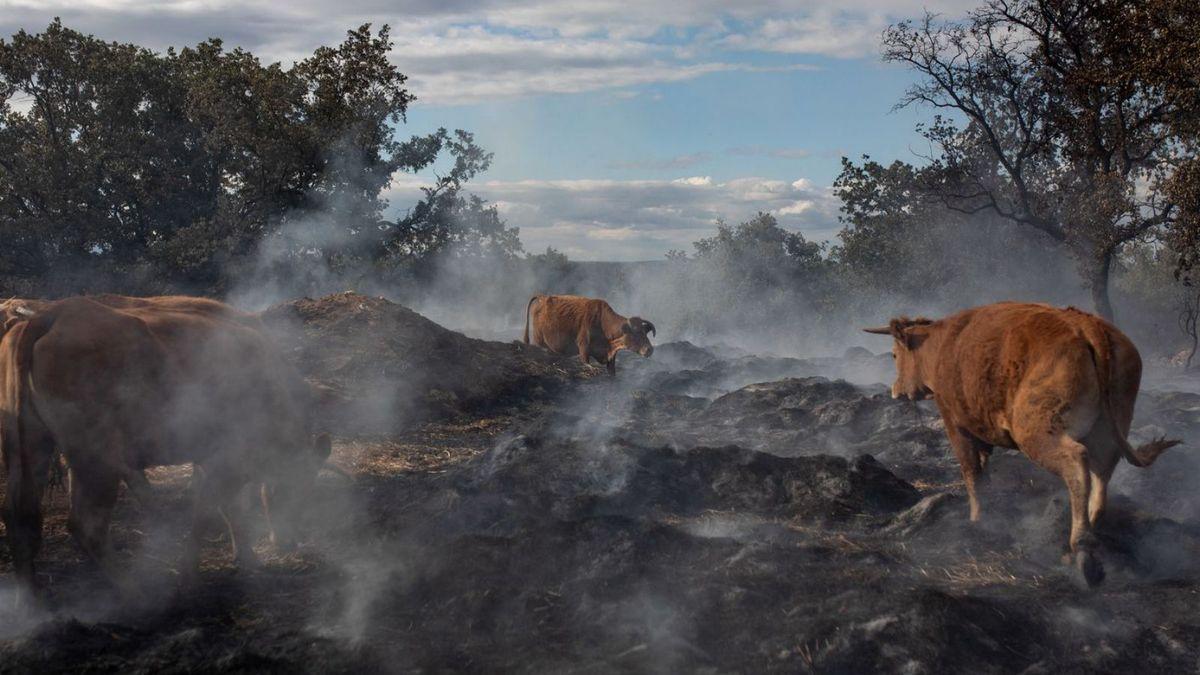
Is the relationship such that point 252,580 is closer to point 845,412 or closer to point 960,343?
point 960,343

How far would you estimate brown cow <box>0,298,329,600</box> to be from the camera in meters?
6.57

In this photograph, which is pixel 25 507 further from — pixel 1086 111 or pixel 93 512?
pixel 1086 111

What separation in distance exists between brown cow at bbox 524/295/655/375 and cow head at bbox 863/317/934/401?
427 inches

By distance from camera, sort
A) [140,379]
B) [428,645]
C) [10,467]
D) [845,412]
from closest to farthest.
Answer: [428,645], [10,467], [140,379], [845,412]

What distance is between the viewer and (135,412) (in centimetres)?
708

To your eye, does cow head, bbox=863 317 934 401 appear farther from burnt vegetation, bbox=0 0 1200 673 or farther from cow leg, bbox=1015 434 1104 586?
cow leg, bbox=1015 434 1104 586

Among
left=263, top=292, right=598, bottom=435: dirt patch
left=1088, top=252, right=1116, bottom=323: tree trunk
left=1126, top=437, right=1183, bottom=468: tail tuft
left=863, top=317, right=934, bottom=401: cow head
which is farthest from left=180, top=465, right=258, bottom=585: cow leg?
left=1088, top=252, right=1116, bottom=323: tree trunk

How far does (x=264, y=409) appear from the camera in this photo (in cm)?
834

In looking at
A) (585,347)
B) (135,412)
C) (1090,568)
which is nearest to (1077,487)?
(1090,568)

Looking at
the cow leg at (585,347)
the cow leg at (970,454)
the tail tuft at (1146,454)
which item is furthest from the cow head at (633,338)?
the tail tuft at (1146,454)

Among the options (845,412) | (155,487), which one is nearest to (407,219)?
(845,412)

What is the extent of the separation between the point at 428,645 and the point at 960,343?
554cm

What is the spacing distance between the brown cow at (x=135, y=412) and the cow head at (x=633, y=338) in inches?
520

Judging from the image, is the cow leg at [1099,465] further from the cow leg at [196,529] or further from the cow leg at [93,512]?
the cow leg at [93,512]
